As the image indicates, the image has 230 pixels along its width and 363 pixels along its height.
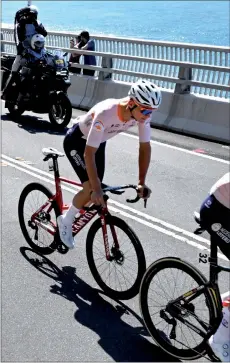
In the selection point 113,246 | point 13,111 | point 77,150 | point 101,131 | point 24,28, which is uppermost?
point 24,28

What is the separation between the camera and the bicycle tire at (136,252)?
18.1 ft

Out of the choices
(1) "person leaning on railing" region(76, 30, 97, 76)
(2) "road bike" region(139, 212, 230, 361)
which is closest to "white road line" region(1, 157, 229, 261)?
(2) "road bike" region(139, 212, 230, 361)

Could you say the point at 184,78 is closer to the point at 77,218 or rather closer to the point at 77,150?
the point at 77,150

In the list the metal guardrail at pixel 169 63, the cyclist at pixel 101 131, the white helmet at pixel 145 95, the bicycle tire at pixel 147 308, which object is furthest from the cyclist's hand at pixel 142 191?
the metal guardrail at pixel 169 63

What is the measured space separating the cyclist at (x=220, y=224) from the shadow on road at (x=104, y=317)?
23.2 inches

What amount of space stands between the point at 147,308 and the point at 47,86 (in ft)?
30.3

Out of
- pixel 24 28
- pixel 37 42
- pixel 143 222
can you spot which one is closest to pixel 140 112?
pixel 143 222

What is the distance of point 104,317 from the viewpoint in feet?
18.4

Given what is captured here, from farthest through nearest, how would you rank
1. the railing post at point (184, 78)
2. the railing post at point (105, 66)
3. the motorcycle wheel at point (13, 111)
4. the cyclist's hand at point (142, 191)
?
1. the railing post at point (105, 66)
2. the motorcycle wheel at point (13, 111)
3. the railing post at point (184, 78)
4. the cyclist's hand at point (142, 191)

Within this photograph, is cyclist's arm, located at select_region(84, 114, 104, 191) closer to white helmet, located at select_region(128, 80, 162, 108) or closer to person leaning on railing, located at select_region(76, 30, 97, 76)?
white helmet, located at select_region(128, 80, 162, 108)

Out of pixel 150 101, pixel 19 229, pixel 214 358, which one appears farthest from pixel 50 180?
pixel 214 358

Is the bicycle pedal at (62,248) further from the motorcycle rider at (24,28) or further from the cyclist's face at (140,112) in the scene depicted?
the motorcycle rider at (24,28)

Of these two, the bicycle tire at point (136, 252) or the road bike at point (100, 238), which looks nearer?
the bicycle tire at point (136, 252)

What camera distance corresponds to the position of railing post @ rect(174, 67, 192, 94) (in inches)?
514
